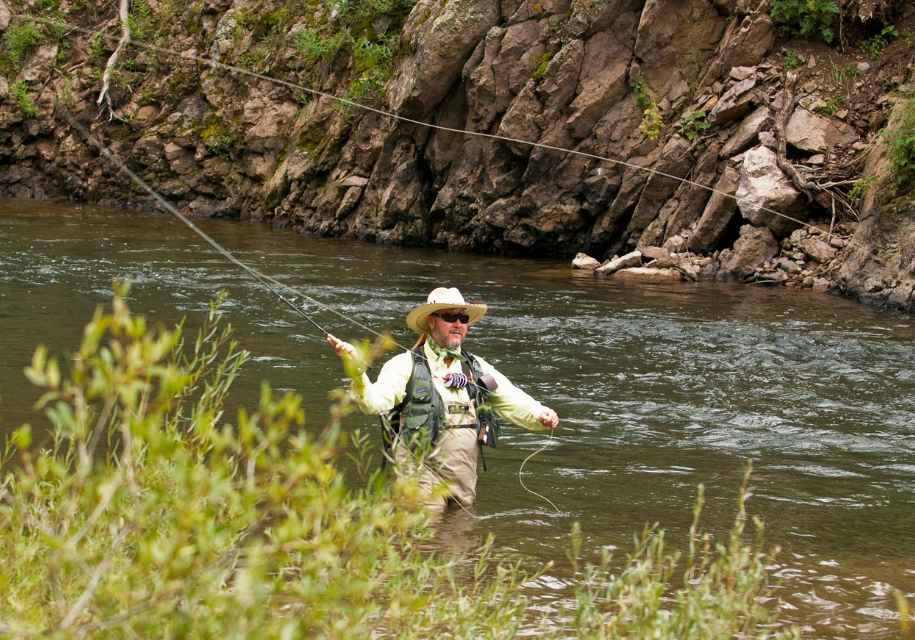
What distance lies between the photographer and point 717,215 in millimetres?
15617

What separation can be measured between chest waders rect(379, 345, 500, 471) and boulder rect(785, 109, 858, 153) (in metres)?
12.6

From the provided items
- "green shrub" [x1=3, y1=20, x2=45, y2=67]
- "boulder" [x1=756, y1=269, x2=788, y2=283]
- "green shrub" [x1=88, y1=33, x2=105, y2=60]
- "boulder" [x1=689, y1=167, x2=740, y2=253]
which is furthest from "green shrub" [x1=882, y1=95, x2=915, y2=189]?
"green shrub" [x1=3, y1=20, x2=45, y2=67]

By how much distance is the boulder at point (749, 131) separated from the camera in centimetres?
1561

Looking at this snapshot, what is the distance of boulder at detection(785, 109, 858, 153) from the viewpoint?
15484mm

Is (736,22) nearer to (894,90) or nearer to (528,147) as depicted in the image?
(894,90)

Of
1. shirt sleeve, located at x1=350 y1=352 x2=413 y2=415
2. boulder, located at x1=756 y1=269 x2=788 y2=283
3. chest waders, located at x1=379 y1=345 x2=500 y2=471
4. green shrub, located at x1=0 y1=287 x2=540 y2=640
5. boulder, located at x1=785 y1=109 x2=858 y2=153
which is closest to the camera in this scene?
green shrub, located at x1=0 y1=287 x2=540 y2=640

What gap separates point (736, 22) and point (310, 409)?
44.5 ft

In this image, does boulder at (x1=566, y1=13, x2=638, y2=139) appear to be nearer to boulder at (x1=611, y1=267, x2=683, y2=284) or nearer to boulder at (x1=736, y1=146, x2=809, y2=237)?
boulder at (x1=736, y1=146, x2=809, y2=237)

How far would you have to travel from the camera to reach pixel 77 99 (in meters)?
28.4

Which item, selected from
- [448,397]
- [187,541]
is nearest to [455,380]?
[448,397]

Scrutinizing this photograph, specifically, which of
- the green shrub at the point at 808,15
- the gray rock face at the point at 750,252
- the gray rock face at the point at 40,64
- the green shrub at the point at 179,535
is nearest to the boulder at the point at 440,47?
the green shrub at the point at 808,15

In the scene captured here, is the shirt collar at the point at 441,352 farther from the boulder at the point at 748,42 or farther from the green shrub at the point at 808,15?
the green shrub at the point at 808,15

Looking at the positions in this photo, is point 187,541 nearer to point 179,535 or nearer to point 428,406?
point 179,535

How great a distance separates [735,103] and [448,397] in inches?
521
